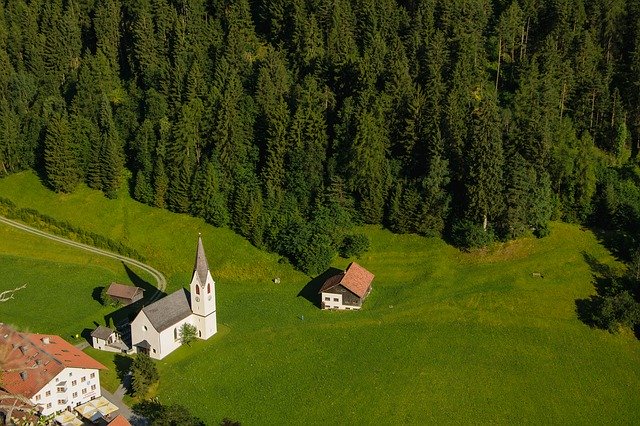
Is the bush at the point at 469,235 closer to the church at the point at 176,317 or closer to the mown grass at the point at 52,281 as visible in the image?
the church at the point at 176,317

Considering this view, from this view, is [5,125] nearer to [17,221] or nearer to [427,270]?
[17,221]

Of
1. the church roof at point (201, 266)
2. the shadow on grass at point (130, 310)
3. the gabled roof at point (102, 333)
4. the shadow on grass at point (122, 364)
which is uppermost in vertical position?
the church roof at point (201, 266)

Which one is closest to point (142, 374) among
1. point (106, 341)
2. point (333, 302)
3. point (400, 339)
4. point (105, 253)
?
point (106, 341)

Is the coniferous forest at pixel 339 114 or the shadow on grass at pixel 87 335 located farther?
the coniferous forest at pixel 339 114

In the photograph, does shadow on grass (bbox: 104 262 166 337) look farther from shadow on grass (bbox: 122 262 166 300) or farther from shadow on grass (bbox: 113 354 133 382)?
shadow on grass (bbox: 113 354 133 382)

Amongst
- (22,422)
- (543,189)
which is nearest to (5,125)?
(543,189)

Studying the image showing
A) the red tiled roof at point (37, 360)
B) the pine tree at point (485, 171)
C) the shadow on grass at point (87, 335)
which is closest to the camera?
the red tiled roof at point (37, 360)

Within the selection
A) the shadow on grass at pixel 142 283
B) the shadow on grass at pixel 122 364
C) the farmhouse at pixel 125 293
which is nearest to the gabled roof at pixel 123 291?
the farmhouse at pixel 125 293
